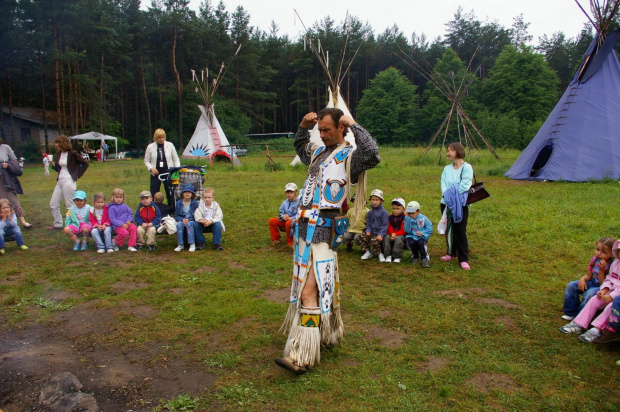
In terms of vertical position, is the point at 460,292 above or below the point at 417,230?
below

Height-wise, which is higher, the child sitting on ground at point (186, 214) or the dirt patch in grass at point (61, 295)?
the child sitting on ground at point (186, 214)

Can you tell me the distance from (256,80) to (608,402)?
41.9m

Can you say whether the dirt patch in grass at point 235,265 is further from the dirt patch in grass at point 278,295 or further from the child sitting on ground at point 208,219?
the dirt patch in grass at point 278,295

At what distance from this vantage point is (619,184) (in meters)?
11.6

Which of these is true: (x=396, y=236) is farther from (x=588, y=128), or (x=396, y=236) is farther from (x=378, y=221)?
(x=588, y=128)

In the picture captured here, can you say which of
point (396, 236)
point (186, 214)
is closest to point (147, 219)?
point (186, 214)

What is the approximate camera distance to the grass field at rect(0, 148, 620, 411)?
3021mm

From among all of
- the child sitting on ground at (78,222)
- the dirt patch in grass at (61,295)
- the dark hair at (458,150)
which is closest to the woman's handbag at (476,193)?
the dark hair at (458,150)

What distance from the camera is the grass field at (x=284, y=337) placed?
3021 mm

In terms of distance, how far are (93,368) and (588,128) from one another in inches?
544

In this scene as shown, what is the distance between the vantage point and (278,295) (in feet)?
16.2

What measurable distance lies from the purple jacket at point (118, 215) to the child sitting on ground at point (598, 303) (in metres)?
5.80

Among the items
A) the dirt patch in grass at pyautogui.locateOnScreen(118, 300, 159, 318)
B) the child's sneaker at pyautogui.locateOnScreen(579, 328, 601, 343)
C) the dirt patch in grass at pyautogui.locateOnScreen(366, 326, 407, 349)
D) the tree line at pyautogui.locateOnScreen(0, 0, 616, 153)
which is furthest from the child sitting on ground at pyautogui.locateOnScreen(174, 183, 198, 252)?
the tree line at pyautogui.locateOnScreen(0, 0, 616, 153)

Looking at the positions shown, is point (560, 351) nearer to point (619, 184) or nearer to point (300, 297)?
point (300, 297)
